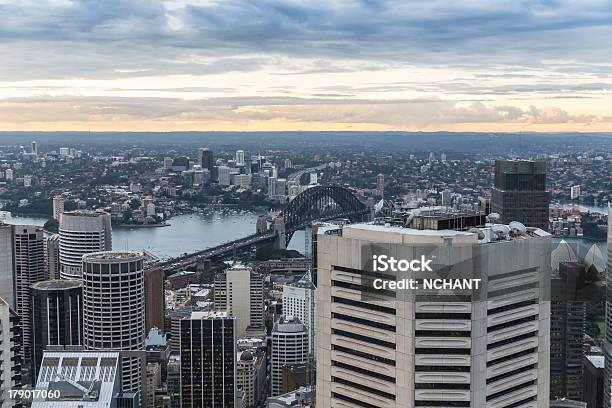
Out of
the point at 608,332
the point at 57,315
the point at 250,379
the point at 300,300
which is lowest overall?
the point at 250,379

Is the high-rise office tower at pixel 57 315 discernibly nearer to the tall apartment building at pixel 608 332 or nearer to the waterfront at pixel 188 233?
the tall apartment building at pixel 608 332

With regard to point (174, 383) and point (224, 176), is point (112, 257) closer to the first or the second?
point (174, 383)

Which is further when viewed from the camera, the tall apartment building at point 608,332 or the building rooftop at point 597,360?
the building rooftop at point 597,360

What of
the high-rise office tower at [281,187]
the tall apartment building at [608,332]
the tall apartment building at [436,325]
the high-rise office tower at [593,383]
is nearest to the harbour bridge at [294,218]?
the high-rise office tower at [281,187]

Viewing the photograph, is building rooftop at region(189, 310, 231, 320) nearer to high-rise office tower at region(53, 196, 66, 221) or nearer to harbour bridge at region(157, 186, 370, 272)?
harbour bridge at region(157, 186, 370, 272)

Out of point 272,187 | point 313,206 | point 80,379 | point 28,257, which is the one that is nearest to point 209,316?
point 80,379

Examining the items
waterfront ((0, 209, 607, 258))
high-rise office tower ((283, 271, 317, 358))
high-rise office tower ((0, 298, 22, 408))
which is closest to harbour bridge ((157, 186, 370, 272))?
waterfront ((0, 209, 607, 258))
